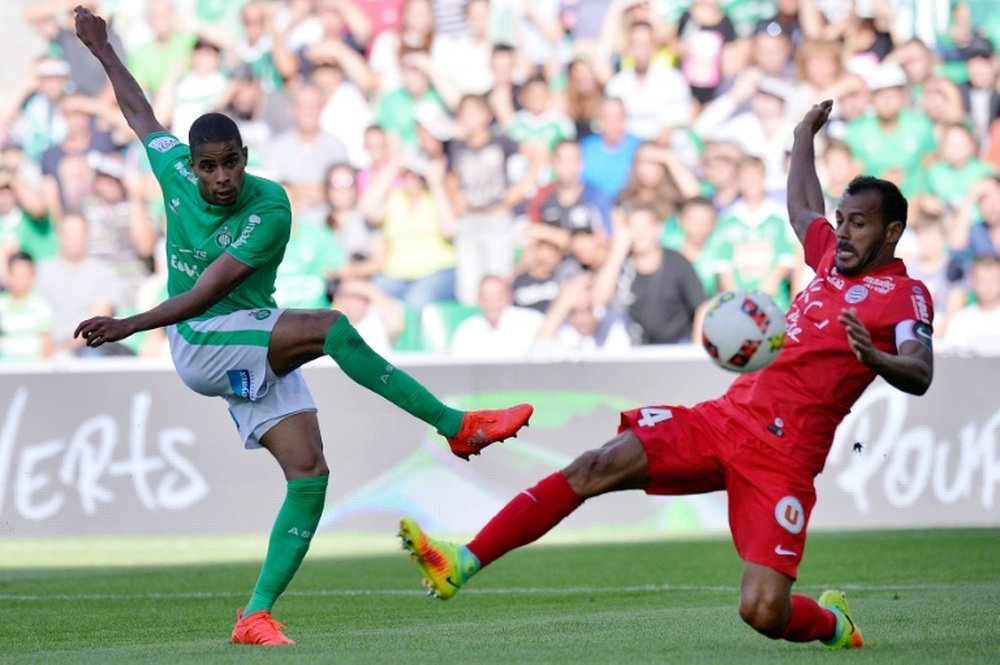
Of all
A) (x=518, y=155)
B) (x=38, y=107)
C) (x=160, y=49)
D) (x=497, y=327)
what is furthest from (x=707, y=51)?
(x=38, y=107)

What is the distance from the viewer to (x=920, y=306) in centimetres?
659

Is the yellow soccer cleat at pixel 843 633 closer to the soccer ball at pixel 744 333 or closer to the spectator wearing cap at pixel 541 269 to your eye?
the soccer ball at pixel 744 333

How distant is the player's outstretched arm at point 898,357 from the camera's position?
237 inches

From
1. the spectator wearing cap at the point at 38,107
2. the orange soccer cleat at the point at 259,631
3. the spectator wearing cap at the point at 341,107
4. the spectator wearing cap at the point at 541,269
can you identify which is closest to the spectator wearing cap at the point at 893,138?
the spectator wearing cap at the point at 541,269

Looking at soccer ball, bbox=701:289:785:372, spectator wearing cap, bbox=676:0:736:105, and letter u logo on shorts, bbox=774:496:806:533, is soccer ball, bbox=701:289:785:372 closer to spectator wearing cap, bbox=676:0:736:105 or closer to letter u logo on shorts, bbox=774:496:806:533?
letter u logo on shorts, bbox=774:496:806:533

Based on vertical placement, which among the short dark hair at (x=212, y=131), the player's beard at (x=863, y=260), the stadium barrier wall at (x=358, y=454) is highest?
the short dark hair at (x=212, y=131)

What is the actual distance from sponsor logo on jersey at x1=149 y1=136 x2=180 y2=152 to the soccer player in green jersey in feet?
0.41

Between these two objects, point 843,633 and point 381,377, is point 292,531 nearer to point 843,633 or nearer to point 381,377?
point 381,377

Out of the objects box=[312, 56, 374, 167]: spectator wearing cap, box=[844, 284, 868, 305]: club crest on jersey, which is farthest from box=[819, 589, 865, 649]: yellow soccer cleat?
box=[312, 56, 374, 167]: spectator wearing cap

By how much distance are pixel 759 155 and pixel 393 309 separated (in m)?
4.01

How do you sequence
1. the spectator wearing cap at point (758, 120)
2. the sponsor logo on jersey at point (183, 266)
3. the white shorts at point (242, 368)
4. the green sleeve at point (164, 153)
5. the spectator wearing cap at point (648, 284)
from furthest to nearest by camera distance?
the spectator wearing cap at point (758, 120)
the spectator wearing cap at point (648, 284)
the green sleeve at point (164, 153)
the sponsor logo on jersey at point (183, 266)
the white shorts at point (242, 368)

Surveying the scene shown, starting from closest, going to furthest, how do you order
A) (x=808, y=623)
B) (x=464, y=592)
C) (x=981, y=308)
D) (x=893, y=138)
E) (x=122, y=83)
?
(x=808, y=623) → (x=122, y=83) → (x=464, y=592) → (x=981, y=308) → (x=893, y=138)

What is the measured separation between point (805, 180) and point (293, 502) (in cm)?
275

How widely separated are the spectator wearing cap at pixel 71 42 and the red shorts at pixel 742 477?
12.8 meters
